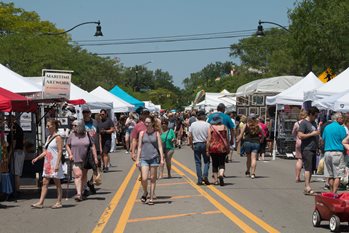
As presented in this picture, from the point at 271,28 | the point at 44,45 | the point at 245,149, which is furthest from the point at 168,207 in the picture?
the point at 271,28

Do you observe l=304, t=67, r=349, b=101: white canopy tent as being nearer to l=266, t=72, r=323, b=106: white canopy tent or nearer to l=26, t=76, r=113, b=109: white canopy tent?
l=266, t=72, r=323, b=106: white canopy tent

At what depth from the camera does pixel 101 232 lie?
9.53 meters

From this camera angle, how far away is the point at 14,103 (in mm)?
14102

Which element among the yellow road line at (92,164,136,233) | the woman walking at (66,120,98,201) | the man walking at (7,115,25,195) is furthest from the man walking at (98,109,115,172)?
the woman walking at (66,120,98,201)

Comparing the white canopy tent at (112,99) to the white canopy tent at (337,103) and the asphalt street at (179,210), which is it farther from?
the asphalt street at (179,210)

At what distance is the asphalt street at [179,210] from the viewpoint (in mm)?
9961

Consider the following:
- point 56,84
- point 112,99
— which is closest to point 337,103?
point 56,84

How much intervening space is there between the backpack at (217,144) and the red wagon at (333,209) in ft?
18.2

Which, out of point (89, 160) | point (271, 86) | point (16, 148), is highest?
point (271, 86)

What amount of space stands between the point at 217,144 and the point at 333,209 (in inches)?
241

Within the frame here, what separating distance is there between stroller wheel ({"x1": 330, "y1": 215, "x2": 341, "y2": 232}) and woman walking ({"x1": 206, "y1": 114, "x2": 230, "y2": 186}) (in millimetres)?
6043

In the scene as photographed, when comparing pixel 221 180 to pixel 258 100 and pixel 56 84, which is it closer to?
pixel 56 84

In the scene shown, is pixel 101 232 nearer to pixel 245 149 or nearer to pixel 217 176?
pixel 217 176

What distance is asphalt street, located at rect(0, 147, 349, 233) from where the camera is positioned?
9.96 metres
